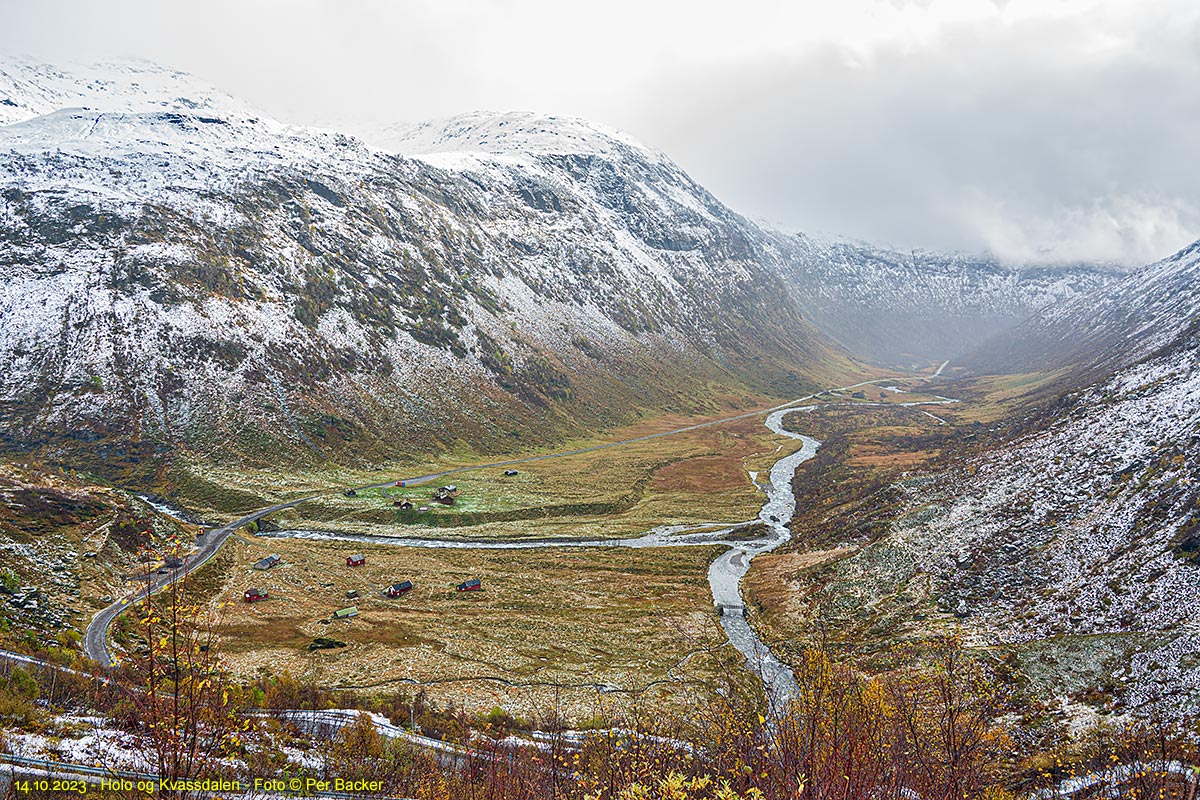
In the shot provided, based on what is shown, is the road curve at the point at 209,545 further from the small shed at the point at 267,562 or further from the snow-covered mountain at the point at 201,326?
the snow-covered mountain at the point at 201,326

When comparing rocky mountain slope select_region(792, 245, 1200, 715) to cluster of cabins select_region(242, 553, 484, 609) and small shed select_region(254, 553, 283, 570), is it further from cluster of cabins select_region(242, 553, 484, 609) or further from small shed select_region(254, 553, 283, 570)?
small shed select_region(254, 553, 283, 570)

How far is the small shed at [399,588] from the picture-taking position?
221 feet

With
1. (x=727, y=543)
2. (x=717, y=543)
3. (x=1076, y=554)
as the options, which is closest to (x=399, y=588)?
(x=717, y=543)

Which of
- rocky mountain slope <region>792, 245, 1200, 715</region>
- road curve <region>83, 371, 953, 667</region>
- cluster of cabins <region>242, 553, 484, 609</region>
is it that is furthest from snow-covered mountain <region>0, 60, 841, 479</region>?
rocky mountain slope <region>792, 245, 1200, 715</region>

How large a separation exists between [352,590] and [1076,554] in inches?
2849

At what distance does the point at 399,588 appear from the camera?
223 feet

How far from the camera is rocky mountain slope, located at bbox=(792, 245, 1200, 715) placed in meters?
36.2

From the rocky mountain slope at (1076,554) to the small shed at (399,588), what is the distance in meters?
46.6

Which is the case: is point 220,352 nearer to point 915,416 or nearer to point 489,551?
point 489,551

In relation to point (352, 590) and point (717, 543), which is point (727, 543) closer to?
point (717, 543)

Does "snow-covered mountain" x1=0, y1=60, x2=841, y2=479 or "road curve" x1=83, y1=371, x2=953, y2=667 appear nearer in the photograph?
"road curve" x1=83, y1=371, x2=953, y2=667

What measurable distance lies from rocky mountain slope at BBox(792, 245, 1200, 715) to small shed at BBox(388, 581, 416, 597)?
1833 inches

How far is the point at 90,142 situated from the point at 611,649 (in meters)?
226

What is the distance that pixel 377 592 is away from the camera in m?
68.4
